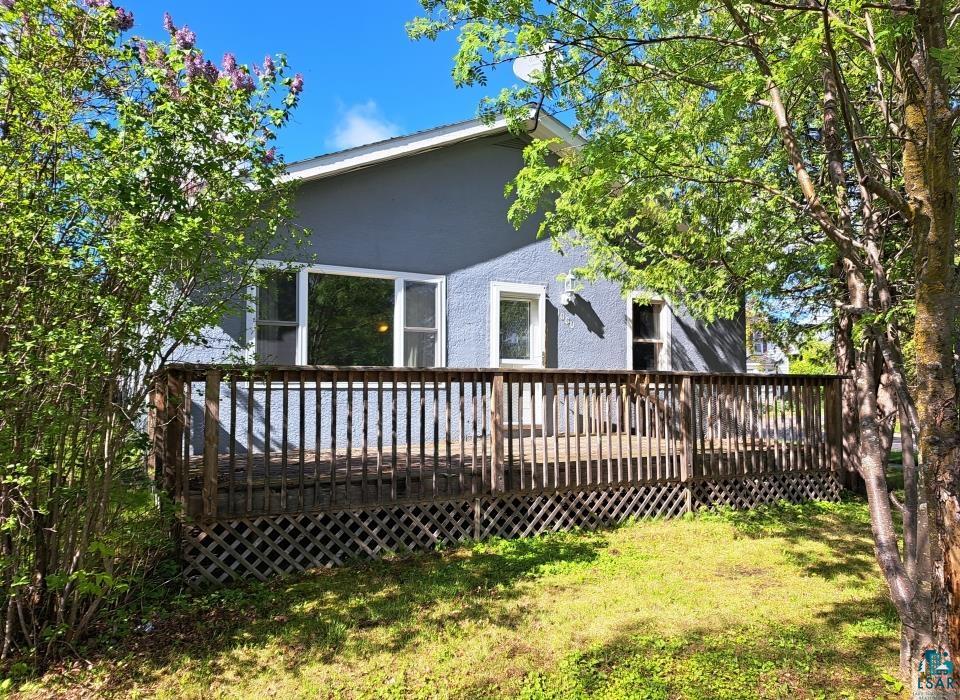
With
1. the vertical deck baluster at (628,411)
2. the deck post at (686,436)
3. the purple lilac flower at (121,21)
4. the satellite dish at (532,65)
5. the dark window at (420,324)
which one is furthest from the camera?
the dark window at (420,324)

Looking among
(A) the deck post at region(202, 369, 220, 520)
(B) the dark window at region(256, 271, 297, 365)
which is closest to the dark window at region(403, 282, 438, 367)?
(B) the dark window at region(256, 271, 297, 365)

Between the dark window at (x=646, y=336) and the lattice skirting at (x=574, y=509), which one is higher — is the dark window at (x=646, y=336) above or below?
above

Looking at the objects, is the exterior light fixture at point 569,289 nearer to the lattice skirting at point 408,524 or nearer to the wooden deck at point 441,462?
the wooden deck at point 441,462

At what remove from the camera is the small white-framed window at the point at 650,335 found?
32.9 feet

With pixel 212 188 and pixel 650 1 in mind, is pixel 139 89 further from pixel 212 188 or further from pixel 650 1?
pixel 650 1

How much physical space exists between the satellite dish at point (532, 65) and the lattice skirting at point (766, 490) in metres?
4.88

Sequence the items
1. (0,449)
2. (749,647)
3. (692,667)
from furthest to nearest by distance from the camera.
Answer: (749,647)
(692,667)
(0,449)

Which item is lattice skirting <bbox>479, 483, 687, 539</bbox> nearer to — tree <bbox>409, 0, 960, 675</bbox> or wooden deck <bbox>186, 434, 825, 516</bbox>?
wooden deck <bbox>186, 434, 825, 516</bbox>

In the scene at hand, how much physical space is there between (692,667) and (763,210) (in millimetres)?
4843

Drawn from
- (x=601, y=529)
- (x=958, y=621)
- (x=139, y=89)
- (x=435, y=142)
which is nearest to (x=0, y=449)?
(x=139, y=89)

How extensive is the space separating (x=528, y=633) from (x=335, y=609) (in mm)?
1342

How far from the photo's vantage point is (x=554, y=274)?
9180 mm

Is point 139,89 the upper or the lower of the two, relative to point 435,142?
lower

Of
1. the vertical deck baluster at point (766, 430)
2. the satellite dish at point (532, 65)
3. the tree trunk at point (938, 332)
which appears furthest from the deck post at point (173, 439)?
the vertical deck baluster at point (766, 430)
